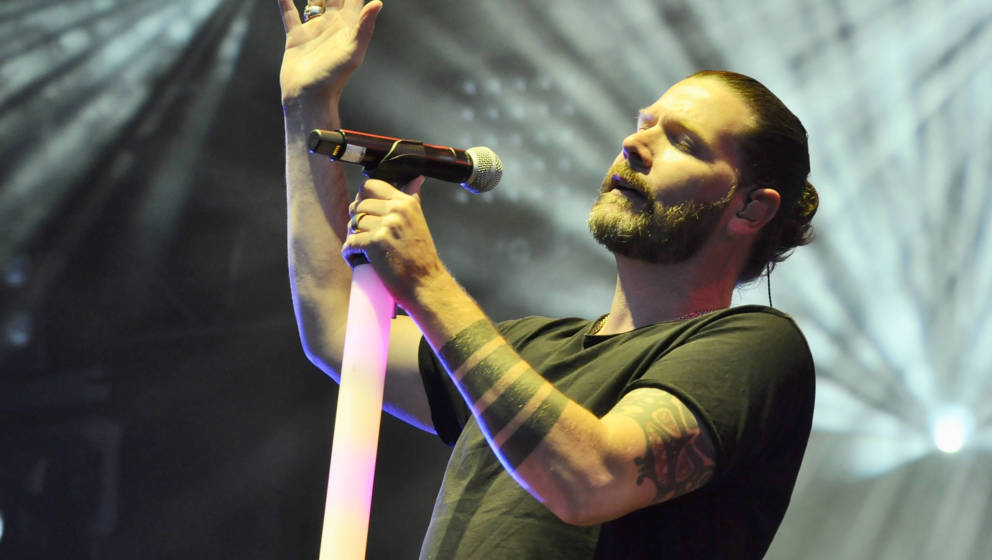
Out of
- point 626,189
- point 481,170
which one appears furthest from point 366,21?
point 626,189

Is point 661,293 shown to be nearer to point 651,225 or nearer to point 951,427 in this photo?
point 651,225

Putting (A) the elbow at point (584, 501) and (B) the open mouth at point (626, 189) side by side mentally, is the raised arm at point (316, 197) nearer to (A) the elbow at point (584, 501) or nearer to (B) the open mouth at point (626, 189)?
(B) the open mouth at point (626, 189)

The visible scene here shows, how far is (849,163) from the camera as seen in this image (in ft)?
9.04

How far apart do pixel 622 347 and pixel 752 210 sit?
37cm

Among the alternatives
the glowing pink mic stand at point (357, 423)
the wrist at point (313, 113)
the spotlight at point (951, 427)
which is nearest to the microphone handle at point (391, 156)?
the glowing pink mic stand at point (357, 423)

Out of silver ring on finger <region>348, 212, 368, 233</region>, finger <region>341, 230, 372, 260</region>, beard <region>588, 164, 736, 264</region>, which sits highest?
beard <region>588, 164, 736, 264</region>

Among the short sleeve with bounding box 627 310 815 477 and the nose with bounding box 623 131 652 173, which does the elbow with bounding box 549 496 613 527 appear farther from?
the nose with bounding box 623 131 652 173

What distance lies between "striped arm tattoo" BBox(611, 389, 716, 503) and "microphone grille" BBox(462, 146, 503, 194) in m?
0.34

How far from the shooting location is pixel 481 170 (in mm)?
1173

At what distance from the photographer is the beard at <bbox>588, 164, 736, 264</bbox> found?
1.41 meters

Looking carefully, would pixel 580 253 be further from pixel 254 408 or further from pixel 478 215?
pixel 254 408

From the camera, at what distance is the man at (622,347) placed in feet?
3.37

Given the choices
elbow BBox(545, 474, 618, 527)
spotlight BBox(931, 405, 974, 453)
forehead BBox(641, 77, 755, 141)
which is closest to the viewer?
elbow BBox(545, 474, 618, 527)

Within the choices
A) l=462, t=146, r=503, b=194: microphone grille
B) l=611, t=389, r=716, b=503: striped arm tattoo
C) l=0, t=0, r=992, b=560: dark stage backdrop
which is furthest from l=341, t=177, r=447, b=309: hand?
l=0, t=0, r=992, b=560: dark stage backdrop
